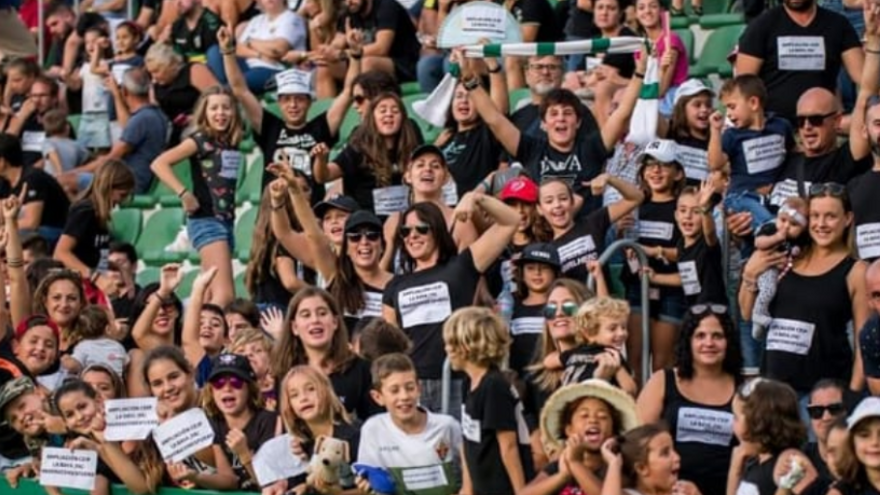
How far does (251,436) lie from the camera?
40.9 feet

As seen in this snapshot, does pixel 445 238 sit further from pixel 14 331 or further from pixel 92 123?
pixel 92 123

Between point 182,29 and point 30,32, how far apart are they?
1276 mm

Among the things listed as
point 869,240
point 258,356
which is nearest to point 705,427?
point 869,240

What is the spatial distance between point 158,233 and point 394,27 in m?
2.21

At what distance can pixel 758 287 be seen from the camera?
12.8 meters

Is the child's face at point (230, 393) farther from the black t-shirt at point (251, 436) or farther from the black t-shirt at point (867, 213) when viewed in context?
the black t-shirt at point (867, 213)

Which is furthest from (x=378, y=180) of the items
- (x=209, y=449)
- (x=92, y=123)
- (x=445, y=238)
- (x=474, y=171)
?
(x=92, y=123)

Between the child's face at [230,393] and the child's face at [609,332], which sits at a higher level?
the child's face at [609,332]

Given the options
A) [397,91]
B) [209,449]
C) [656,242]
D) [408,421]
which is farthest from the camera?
[397,91]

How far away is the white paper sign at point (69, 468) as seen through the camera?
41.9 feet

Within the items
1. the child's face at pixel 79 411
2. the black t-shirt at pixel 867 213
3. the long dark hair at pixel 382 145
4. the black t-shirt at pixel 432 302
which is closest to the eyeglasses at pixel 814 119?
the black t-shirt at pixel 867 213

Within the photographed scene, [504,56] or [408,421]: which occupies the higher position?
[504,56]

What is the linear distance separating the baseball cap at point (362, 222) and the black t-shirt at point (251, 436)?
4.60 ft

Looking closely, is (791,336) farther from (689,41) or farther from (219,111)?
(219,111)
